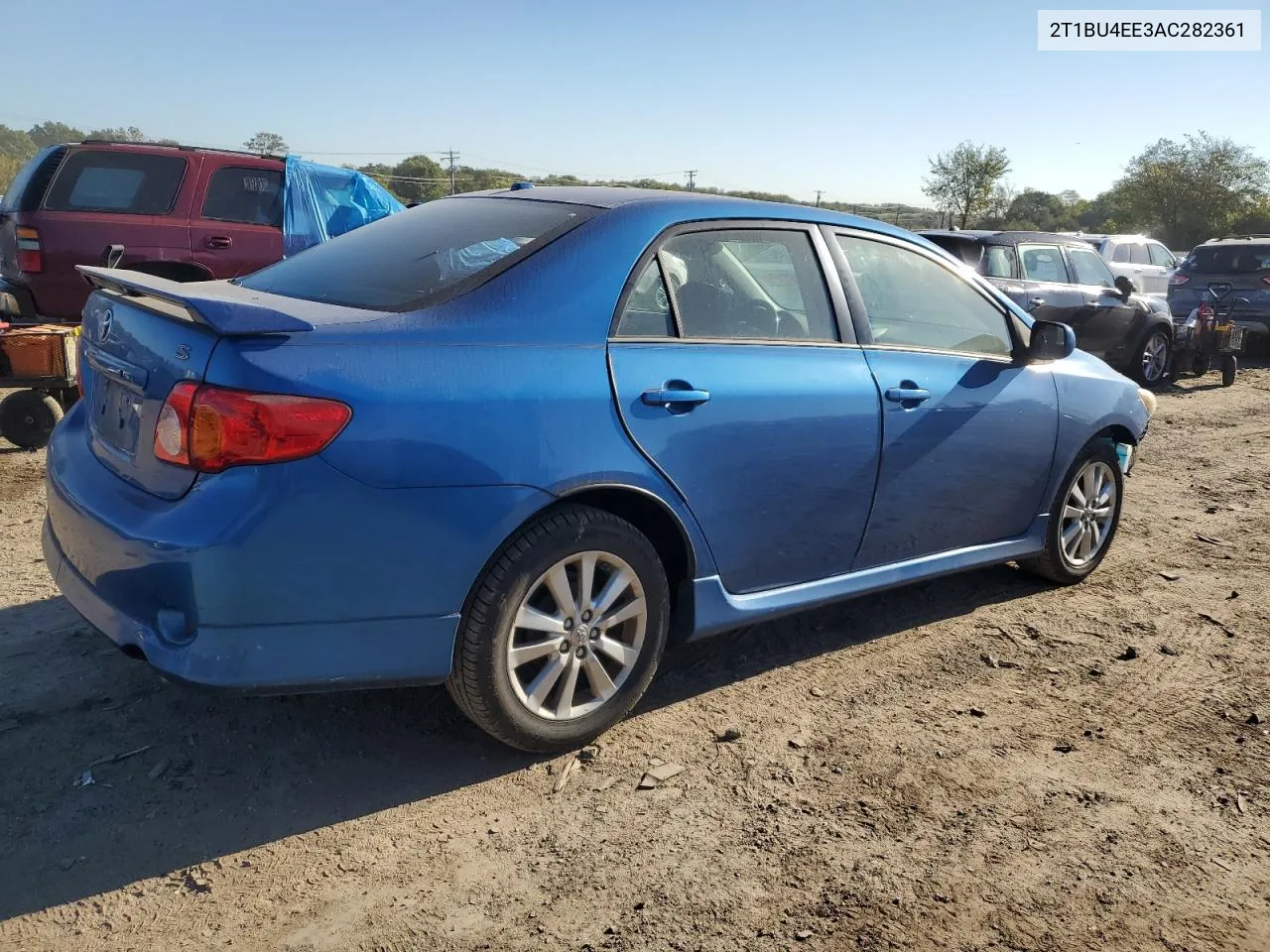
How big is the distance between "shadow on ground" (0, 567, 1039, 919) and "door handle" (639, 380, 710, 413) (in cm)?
109

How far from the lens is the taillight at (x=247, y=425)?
2.61 m

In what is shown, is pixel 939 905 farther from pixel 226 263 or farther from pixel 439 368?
pixel 226 263

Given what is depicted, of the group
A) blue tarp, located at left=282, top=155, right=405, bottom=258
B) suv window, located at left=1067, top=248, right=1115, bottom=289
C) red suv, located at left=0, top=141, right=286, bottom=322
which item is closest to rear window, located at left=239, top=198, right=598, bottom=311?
red suv, located at left=0, top=141, right=286, bottom=322

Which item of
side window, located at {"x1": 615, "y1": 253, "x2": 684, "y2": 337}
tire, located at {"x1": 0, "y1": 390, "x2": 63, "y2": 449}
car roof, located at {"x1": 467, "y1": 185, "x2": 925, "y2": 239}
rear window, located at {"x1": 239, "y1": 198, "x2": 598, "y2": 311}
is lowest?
tire, located at {"x1": 0, "y1": 390, "x2": 63, "y2": 449}

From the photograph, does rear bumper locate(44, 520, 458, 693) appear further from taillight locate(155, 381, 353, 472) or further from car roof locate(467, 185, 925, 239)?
car roof locate(467, 185, 925, 239)

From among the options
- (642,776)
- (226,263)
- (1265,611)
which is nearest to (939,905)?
(642,776)

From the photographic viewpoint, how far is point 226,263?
9461 mm

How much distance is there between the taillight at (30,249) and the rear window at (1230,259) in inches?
562

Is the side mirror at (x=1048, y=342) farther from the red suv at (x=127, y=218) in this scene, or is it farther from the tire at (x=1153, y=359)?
the tire at (x=1153, y=359)

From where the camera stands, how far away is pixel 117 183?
8977mm

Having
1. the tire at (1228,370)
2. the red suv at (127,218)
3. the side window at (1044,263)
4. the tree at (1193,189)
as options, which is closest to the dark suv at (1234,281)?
the tire at (1228,370)

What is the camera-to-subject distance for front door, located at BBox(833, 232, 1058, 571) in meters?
3.97

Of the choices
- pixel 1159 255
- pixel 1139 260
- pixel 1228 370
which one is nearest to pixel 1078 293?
pixel 1228 370

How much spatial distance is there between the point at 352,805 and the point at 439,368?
4.10 feet
